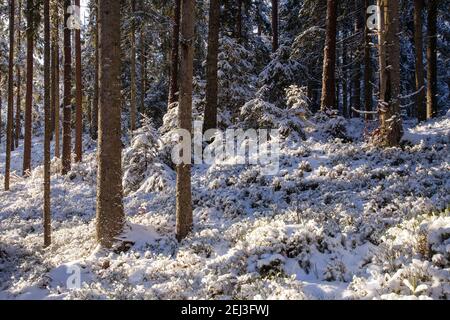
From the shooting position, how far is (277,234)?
25.9 feet

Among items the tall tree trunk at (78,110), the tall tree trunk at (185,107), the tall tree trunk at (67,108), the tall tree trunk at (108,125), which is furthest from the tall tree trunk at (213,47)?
the tall tree trunk at (78,110)

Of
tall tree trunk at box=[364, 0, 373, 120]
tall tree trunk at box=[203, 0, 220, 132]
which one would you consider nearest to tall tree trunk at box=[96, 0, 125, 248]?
tall tree trunk at box=[203, 0, 220, 132]

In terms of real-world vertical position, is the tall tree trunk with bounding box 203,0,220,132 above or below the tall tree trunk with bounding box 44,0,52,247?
above

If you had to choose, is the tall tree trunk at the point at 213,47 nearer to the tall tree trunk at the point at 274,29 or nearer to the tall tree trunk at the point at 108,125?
the tall tree trunk at the point at 108,125

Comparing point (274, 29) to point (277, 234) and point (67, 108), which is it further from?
point (277, 234)

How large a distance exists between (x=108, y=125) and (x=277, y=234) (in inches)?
182

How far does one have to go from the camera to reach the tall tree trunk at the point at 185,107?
888 cm

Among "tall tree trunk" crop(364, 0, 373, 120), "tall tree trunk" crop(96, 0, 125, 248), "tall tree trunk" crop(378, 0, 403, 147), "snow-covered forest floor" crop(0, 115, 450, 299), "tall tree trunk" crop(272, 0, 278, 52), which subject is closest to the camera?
"snow-covered forest floor" crop(0, 115, 450, 299)

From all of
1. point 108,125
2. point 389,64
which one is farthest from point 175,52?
point 389,64

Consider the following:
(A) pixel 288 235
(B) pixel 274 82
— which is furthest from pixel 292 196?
(B) pixel 274 82

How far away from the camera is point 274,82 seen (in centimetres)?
1909

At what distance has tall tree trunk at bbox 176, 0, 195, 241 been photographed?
29.1 feet

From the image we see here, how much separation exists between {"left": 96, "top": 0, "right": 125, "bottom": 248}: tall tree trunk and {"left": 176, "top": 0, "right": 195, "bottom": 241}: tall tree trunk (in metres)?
1.56

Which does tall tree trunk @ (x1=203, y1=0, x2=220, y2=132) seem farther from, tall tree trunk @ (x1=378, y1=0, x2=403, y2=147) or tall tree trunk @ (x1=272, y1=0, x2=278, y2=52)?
tall tree trunk @ (x1=272, y1=0, x2=278, y2=52)
